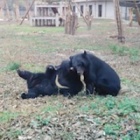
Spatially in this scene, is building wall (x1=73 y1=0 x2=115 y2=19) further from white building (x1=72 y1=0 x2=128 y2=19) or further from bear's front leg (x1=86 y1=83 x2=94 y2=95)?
bear's front leg (x1=86 y1=83 x2=94 y2=95)

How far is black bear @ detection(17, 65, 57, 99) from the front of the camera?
7.73m

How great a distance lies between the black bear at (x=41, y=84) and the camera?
773 cm

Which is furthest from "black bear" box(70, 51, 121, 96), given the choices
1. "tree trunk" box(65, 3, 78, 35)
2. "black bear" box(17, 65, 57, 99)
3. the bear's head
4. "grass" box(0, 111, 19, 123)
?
"tree trunk" box(65, 3, 78, 35)

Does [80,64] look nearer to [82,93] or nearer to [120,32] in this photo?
[82,93]

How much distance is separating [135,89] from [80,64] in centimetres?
165

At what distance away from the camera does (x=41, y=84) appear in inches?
310

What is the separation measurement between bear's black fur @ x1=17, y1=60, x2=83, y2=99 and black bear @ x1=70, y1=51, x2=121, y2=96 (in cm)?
19

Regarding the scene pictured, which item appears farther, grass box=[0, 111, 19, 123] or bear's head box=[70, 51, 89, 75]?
bear's head box=[70, 51, 89, 75]

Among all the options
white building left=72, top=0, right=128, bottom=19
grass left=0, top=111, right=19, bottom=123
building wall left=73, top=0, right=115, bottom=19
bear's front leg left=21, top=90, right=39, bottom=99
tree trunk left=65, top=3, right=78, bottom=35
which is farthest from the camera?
building wall left=73, top=0, right=115, bottom=19

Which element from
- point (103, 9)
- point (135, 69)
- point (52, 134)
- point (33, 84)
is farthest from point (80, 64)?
point (103, 9)

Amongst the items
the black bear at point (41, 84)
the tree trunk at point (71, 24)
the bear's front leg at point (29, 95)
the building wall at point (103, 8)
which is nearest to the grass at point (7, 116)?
the bear's front leg at point (29, 95)

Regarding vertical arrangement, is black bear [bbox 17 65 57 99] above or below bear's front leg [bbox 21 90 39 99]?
above

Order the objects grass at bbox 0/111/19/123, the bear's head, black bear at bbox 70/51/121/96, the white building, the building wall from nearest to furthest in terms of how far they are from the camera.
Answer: grass at bbox 0/111/19/123 → the bear's head → black bear at bbox 70/51/121/96 → the white building → the building wall

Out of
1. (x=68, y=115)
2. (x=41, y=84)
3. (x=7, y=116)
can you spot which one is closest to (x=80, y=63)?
(x=41, y=84)
